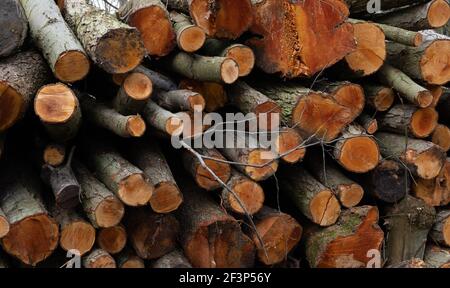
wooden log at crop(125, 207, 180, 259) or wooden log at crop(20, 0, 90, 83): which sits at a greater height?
wooden log at crop(20, 0, 90, 83)

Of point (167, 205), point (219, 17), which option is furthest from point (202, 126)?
point (219, 17)

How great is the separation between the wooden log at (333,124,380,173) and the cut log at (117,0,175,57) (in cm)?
114

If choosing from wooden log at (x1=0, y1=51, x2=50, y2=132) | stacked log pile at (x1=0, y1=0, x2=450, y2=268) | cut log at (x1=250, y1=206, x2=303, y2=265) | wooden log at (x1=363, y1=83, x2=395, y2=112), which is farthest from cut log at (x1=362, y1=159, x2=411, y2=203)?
wooden log at (x1=0, y1=51, x2=50, y2=132)

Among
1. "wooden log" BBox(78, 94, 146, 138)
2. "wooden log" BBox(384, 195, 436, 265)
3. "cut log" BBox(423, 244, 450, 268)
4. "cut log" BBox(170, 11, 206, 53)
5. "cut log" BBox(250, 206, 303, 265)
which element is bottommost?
"cut log" BBox(423, 244, 450, 268)

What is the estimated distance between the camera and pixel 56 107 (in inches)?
108

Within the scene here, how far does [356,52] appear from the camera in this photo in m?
3.58

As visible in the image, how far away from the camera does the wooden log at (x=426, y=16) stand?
3.72 metres

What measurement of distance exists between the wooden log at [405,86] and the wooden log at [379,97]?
0.06 metres

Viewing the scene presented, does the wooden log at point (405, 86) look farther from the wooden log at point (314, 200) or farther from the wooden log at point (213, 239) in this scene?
the wooden log at point (213, 239)

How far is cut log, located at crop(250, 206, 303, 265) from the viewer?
10.5 feet

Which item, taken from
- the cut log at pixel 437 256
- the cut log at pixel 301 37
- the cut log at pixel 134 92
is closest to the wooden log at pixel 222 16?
the cut log at pixel 301 37

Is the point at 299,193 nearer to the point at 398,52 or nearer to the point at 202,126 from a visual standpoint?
the point at 202,126

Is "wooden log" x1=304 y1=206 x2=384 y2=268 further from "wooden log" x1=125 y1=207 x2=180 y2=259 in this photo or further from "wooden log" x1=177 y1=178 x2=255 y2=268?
"wooden log" x1=125 y1=207 x2=180 y2=259

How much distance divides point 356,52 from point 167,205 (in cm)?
158
